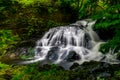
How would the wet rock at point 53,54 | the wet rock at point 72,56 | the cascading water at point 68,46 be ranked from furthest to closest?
the wet rock at point 53,54 < the cascading water at point 68,46 < the wet rock at point 72,56

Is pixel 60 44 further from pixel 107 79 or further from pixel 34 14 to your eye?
pixel 107 79

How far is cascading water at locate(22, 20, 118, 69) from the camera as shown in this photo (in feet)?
38.2

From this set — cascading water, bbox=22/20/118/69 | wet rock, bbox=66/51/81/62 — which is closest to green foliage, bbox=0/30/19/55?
cascading water, bbox=22/20/118/69

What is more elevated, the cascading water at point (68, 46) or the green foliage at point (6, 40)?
the green foliage at point (6, 40)

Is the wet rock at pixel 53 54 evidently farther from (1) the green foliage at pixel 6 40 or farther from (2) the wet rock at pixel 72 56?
(1) the green foliage at pixel 6 40

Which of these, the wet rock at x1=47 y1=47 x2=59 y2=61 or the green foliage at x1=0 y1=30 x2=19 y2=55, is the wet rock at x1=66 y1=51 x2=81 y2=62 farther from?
the green foliage at x1=0 y1=30 x2=19 y2=55

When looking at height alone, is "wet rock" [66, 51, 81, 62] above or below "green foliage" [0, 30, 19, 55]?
below

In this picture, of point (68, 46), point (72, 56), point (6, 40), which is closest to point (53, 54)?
point (72, 56)

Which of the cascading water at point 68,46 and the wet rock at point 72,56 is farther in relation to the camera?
the cascading water at point 68,46

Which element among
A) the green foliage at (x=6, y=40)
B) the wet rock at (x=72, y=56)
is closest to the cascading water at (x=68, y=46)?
the wet rock at (x=72, y=56)

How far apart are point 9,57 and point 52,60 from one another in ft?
6.75

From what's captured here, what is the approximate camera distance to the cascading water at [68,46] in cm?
1163

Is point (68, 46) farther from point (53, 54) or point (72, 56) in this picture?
point (72, 56)

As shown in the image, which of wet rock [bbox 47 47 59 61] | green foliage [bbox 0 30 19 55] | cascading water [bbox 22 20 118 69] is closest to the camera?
cascading water [bbox 22 20 118 69]
